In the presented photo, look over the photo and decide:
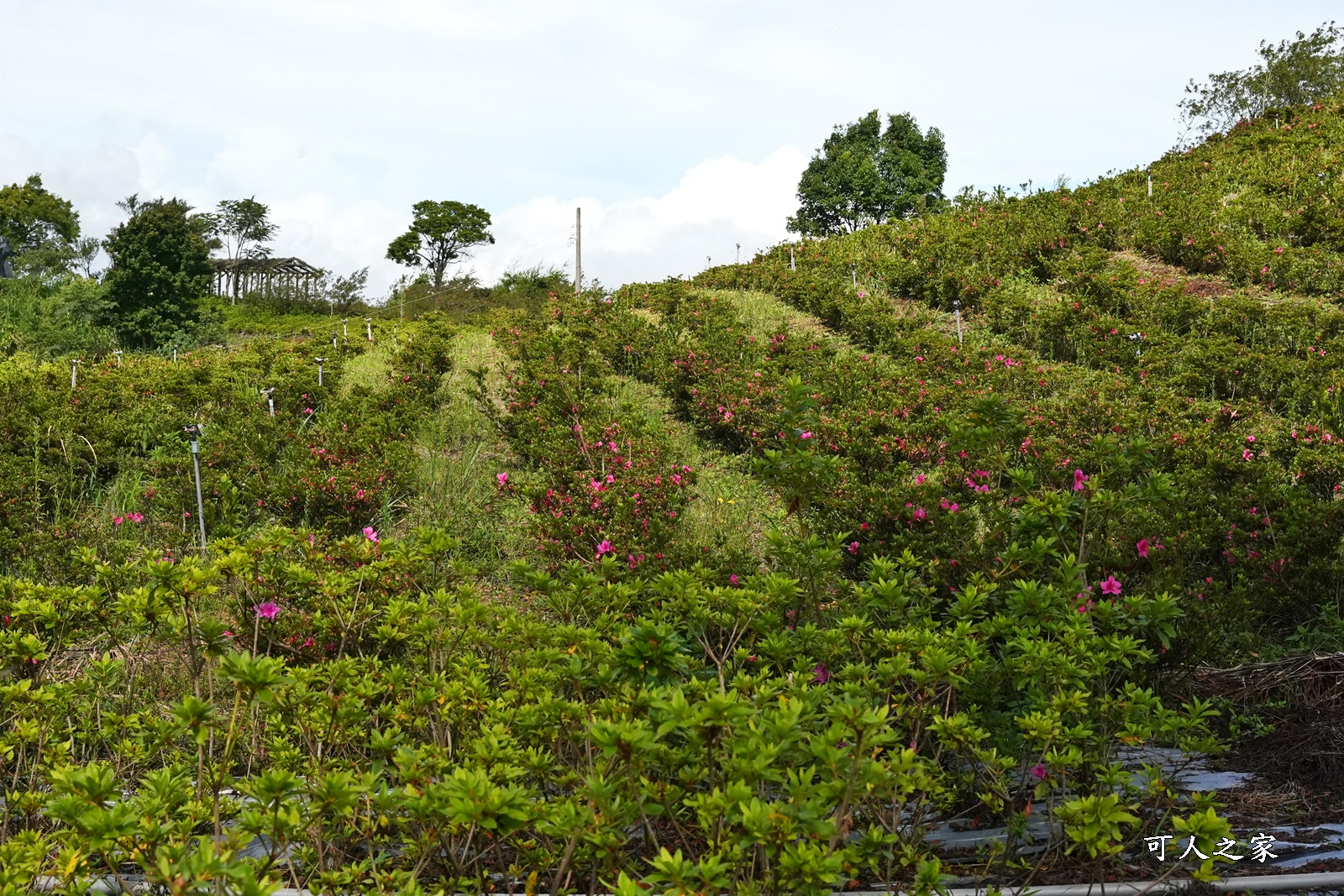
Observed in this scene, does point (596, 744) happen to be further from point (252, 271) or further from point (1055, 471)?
point (252, 271)

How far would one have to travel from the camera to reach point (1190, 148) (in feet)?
56.4

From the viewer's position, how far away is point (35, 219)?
1706 inches

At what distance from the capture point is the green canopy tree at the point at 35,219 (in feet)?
137

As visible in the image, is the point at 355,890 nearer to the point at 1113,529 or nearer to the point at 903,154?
the point at 1113,529

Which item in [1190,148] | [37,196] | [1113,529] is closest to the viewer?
[1113,529]

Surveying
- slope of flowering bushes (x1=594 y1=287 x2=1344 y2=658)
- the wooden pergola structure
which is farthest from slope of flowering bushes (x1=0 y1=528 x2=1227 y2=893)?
the wooden pergola structure

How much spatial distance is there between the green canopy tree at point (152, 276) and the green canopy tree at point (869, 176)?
17.4 metres

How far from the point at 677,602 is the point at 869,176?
30011 mm

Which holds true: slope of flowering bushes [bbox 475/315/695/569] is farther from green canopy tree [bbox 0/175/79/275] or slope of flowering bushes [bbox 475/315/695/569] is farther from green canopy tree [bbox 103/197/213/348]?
green canopy tree [bbox 0/175/79/275]

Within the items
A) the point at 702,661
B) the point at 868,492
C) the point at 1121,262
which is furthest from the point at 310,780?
the point at 1121,262

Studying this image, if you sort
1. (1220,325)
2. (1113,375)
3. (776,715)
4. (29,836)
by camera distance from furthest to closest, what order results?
(1220,325), (1113,375), (29,836), (776,715)

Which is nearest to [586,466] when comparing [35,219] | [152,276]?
[152,276]

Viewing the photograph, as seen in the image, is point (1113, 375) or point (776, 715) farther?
point (1113, 375)

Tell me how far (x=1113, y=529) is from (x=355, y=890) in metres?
3.15
